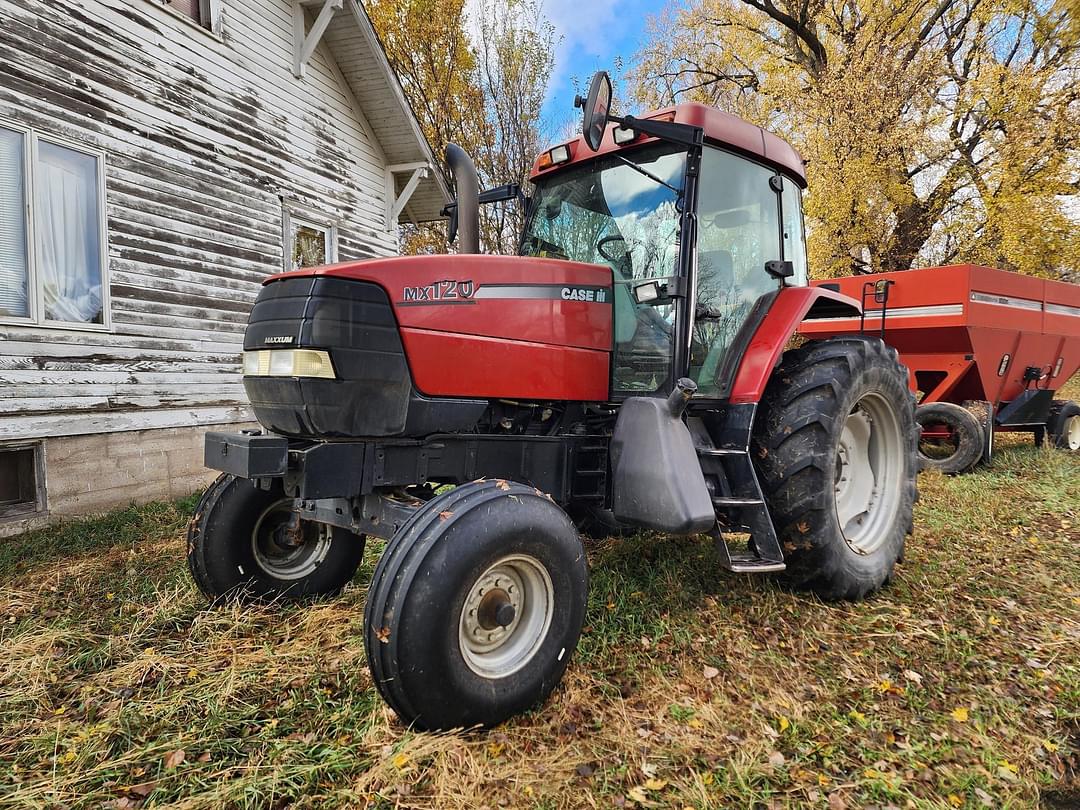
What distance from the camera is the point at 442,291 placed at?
2.59 m

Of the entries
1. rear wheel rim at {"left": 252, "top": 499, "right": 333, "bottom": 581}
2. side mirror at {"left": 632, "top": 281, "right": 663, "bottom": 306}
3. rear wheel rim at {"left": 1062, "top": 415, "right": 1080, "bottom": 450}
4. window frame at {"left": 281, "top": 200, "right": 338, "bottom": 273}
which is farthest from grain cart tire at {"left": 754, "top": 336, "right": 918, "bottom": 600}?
rear wheel rim at {"left": 1062, "top": 415, "right": 1080, "bottom": 450}

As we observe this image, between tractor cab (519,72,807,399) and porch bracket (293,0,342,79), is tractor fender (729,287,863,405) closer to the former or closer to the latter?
tractor cab (519,72,807,399)

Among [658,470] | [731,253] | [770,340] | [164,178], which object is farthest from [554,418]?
[164,178]

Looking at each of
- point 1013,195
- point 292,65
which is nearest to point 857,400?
point 292,65

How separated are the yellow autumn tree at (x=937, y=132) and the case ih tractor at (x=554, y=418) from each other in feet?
35.3

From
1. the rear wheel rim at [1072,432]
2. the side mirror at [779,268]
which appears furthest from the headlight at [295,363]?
the rear wheel rim at [1072,432]

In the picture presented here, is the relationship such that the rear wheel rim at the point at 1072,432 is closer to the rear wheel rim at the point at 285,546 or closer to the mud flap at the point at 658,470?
the mud flap at the point at 658,470

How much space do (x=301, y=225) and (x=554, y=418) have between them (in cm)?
613

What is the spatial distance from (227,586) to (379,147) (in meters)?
7.64

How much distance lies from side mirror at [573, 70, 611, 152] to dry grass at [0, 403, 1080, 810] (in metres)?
2.18

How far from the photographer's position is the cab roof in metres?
3.07

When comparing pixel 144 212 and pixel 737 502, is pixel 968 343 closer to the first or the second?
pixel 737 502

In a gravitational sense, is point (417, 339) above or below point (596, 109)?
below

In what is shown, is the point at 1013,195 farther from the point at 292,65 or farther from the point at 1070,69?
the point at 292,65
